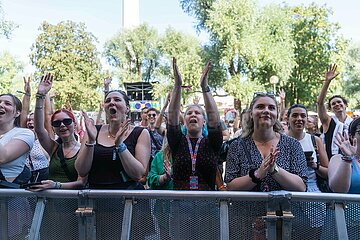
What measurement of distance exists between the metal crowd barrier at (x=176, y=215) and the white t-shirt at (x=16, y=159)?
570 millimetres

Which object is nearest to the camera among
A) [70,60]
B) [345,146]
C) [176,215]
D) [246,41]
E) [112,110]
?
[176,215]

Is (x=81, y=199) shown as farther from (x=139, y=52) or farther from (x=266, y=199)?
(x=139, y=52)

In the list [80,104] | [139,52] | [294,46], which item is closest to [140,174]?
[294,46]

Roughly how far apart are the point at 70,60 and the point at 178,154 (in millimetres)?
33793

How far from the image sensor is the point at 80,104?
36094mm

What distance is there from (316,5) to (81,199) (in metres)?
35.5

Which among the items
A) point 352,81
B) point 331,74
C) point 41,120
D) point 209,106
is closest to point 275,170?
point 209,106

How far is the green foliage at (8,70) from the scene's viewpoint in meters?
35.5

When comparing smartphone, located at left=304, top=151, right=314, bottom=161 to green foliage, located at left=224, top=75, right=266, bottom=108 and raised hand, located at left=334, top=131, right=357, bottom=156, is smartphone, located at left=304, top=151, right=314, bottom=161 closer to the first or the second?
raised hand, located at left=334, top=131, right=357, bottom=156

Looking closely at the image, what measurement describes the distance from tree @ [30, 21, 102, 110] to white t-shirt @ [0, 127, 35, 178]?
32036 millimetres

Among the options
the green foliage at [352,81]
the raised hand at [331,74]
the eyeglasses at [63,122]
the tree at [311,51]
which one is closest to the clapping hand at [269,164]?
the eyeglasses at [63,122]

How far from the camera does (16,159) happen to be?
3.22m

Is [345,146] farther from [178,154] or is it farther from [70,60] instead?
[70,60]

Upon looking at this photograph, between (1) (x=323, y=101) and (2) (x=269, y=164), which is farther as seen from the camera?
(1) (x=323, y=101)
